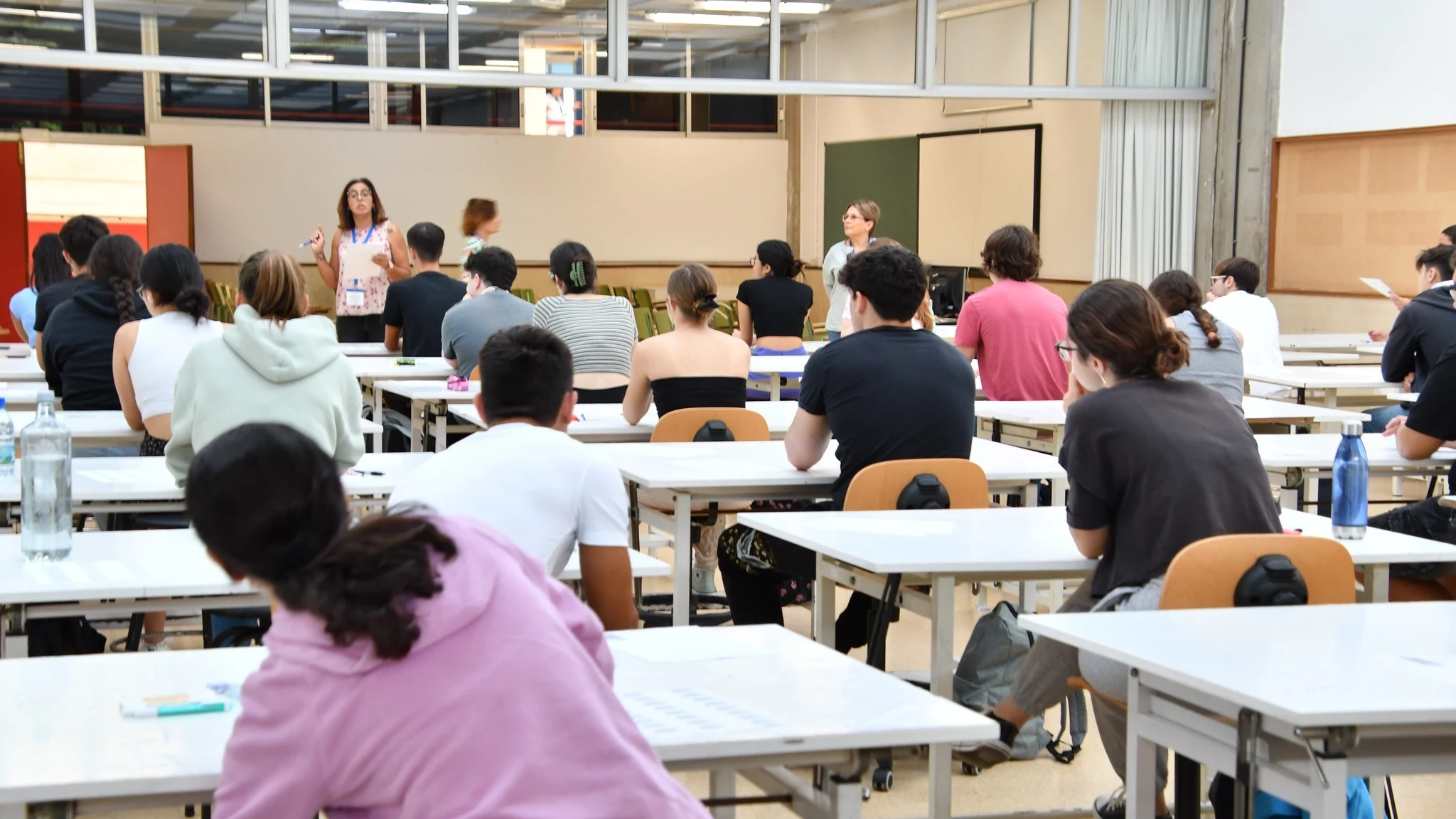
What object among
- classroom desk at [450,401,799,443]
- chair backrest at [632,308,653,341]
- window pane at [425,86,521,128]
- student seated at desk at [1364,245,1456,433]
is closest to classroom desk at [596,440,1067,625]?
classroom desk at [450,401,799,443]

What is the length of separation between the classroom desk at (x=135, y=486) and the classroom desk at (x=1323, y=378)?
14.4ft

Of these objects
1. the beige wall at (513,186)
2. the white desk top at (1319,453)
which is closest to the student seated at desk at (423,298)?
the white desk top at (1319,453)

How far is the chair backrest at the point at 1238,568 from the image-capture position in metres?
2.87

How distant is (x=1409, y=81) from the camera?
9.52 meters

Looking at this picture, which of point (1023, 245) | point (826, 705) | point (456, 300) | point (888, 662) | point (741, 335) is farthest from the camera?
point (741, 335)

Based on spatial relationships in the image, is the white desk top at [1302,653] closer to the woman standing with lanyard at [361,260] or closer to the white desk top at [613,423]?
the white desk top at [613,423]

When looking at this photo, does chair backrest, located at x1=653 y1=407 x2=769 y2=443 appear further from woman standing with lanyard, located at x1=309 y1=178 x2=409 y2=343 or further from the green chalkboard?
the green chalkboard

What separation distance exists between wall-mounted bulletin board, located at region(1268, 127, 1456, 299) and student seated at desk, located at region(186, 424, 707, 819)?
9.01 m

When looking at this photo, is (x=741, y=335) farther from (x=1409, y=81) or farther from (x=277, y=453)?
(x=277, y=453)

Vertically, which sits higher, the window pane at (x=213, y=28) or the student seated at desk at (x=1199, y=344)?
the window pane at (x=213, y=28)

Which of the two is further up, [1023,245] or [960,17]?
[960,17]

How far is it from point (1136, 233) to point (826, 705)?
971 centimetres

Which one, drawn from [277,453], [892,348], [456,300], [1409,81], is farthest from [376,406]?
[1409,81]

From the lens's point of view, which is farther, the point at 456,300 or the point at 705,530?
the point at 456,300
